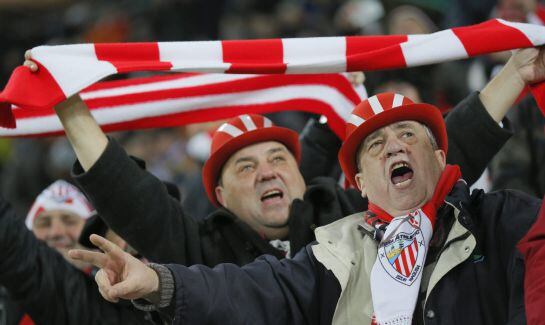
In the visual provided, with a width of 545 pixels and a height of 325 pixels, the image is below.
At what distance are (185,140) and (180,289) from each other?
5.54 metres

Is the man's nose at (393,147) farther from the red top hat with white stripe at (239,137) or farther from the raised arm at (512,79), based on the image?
the red top hat with white stripe at (239,137)

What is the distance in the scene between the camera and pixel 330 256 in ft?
11.7

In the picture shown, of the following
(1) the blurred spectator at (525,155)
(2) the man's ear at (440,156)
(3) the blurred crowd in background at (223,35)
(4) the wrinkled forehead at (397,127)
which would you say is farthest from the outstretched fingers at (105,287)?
(1) the blurred spectator at (525,155)

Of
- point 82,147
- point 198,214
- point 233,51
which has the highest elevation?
point 233,51

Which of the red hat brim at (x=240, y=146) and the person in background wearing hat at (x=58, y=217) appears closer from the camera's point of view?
the red hat brim at (x=240, y=146)

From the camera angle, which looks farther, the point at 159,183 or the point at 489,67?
the point at 489,67

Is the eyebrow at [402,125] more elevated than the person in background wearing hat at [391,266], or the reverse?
the eyebrow at [402,125]

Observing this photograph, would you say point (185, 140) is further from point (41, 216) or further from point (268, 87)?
point (268, 87)

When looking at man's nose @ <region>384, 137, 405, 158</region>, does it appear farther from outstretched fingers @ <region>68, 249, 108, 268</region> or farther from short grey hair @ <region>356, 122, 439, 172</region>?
outstretched fingers @ <region>68, 249, 108, 268</region>

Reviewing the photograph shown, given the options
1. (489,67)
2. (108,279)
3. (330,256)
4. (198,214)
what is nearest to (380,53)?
(330,256)

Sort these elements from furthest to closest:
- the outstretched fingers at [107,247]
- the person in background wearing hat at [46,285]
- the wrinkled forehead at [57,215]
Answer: the wrinkled forehead at [57,215] < the person in background wearing hat at [46,285] < the outstretched fingers at [107,247]

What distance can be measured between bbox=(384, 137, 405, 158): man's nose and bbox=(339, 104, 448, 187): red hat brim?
80mm

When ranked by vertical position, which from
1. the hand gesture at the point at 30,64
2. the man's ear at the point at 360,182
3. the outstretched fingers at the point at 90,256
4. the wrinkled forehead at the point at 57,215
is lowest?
the wrinkled forehead at the point at 57,215

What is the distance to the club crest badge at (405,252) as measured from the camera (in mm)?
3400
